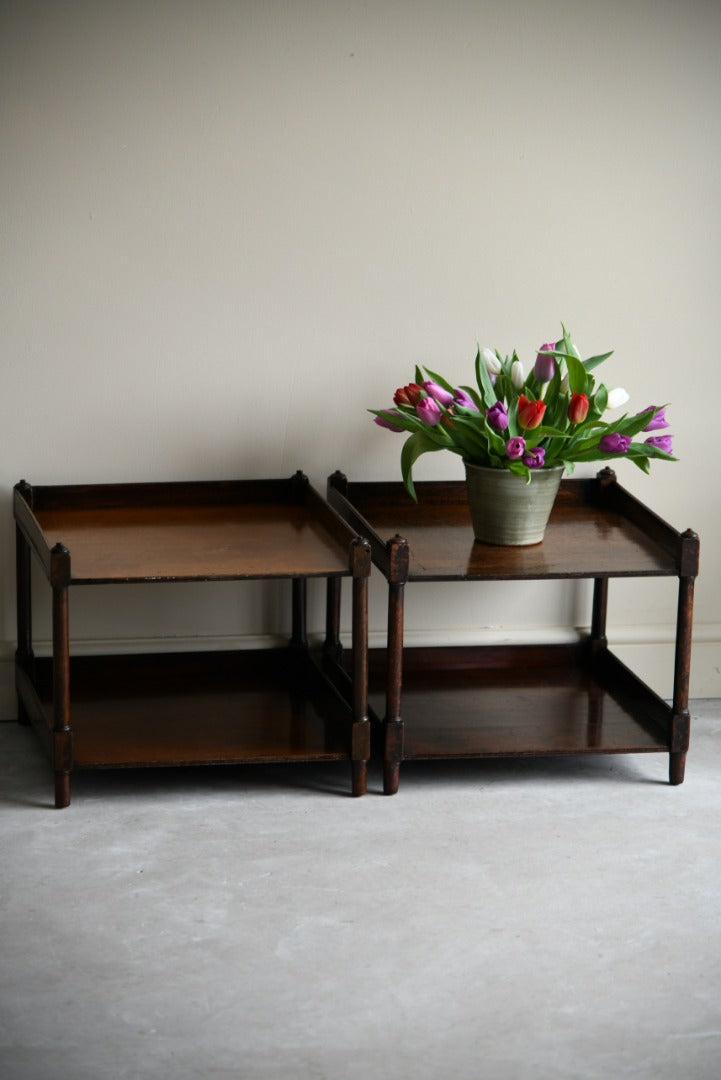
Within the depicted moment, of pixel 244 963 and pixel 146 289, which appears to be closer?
pixel 244 963

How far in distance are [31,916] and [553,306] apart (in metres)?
2.04

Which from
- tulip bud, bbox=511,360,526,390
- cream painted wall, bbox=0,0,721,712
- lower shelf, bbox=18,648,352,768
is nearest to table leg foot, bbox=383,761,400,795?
lower shelf, bbox=18,648,352,768

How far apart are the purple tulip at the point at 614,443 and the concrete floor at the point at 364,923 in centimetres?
81

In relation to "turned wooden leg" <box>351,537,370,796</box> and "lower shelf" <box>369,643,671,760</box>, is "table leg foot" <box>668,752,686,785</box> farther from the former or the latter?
"turned wooden leg" <box>351,537,370,796</box>

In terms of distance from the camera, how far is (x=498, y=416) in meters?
3.19

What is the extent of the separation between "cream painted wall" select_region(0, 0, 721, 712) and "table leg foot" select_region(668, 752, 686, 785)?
98 cm

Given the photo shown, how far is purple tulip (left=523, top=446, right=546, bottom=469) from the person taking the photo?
3211 millimetres

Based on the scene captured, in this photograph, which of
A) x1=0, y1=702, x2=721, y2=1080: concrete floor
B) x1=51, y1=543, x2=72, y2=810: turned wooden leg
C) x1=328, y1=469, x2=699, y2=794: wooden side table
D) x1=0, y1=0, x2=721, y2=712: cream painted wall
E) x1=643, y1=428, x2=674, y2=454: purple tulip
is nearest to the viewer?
x1=0, y1=702, x2=721, y2=1080: concrete floor

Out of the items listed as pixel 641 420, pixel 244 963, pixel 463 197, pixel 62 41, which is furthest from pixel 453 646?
pixel 62 41

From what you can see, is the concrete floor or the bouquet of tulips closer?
the concrete floor

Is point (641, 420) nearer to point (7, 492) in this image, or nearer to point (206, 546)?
point (206, 546)

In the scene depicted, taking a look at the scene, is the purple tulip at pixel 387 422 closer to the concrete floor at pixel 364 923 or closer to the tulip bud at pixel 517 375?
the tulip bud at pixel 517 375

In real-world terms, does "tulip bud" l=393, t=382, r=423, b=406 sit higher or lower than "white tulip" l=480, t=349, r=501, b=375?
lower

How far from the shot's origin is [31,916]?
8.87 ft
